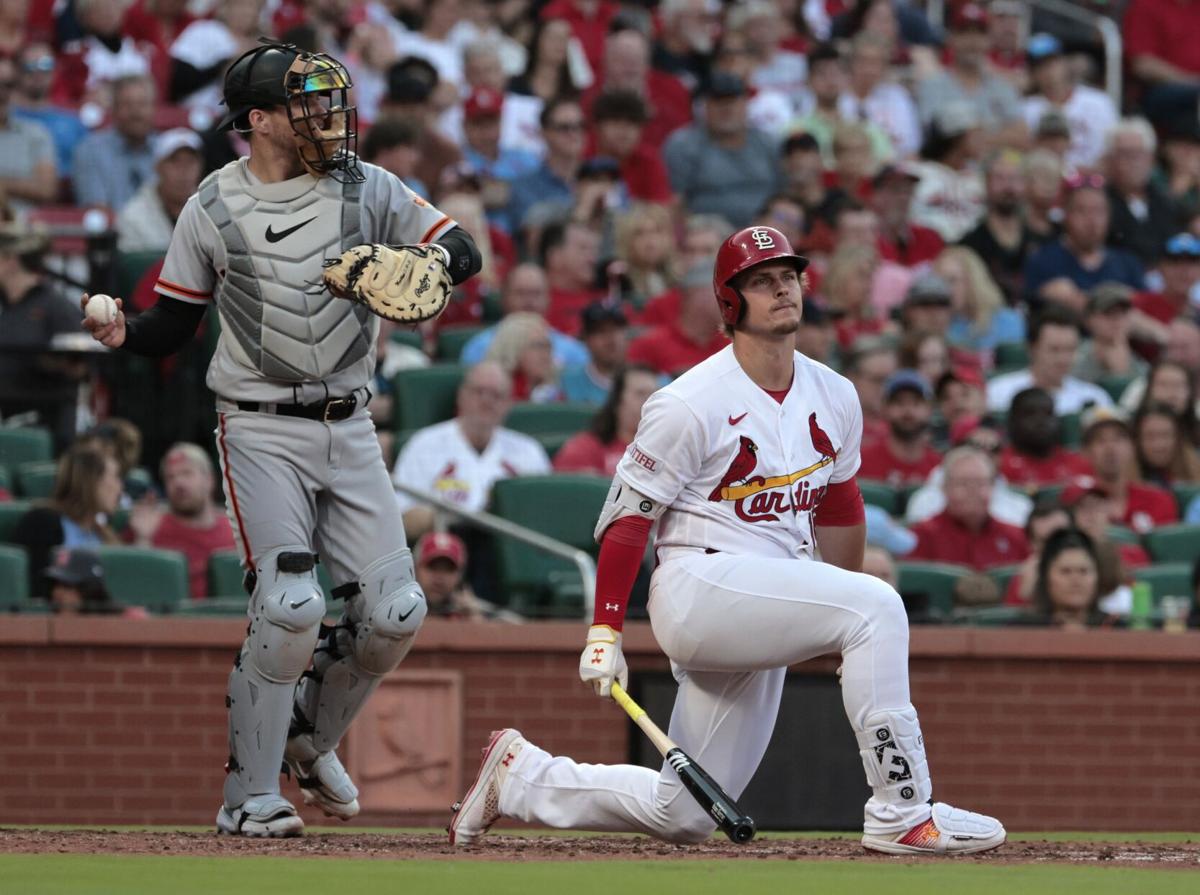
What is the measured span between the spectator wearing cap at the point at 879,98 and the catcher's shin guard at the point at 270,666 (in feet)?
30.4

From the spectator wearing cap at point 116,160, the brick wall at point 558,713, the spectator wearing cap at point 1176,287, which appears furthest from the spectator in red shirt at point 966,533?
the spectator wearing cap at point 116,160

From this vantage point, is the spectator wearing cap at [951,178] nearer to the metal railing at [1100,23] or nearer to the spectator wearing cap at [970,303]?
the spectator wearing cap at [970,303]

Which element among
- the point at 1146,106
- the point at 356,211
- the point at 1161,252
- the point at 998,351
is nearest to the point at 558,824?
the point at 356,211

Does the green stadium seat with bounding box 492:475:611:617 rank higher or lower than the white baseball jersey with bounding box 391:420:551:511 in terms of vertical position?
lower

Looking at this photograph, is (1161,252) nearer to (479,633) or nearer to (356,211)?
(479,633)

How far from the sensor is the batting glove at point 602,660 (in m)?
5.95

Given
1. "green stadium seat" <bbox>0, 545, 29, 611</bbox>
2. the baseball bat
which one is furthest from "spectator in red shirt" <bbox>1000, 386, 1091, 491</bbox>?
the baseball bat

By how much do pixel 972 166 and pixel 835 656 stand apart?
652 centimetres

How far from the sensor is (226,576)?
9.32 m

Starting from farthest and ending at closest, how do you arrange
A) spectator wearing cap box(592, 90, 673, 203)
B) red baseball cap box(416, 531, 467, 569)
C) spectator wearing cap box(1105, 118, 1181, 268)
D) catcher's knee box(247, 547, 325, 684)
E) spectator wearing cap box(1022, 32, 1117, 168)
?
spectator wearing cap box(1022, 32, 1117, 168), spectator wearing cap box(1105, 118, 1181, 268), spectator wearing cap box(592, 90, 673, 203), red baseball cap box(416, 531, 467, 569), catcher's knee box(247, 547, 325, 684)

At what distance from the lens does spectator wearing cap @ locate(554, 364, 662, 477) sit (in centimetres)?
1017

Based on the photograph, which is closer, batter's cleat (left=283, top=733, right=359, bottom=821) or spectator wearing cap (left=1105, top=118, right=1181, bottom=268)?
batter's cleat (left=283, top=733, right=359, bottom=821)

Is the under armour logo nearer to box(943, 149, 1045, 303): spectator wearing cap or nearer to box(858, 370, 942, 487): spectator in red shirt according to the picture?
box(858, 370, 942, 487): spectator in red shirt

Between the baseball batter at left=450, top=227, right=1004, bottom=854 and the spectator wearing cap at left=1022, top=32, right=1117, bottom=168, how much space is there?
10050mm
